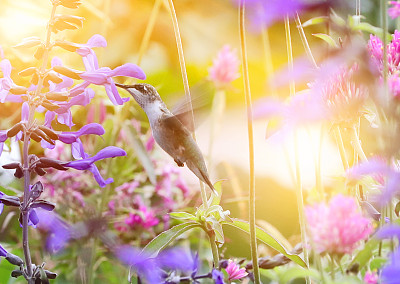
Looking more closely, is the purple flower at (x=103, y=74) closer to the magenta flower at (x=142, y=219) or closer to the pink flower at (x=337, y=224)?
the pink flower at (x=337, y=224)

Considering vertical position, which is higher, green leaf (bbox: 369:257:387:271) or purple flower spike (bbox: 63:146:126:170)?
purple flower spike (bbox: 63:146:126:170)

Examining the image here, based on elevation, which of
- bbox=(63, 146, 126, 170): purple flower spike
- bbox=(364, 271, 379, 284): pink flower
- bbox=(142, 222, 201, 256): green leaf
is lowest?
bbox=(364, 271, 379, 284): pink flower

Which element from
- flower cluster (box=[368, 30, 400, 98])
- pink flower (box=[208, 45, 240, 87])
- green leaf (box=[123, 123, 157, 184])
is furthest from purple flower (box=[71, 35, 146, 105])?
pink flower (box=[208, 45, 240, 87])

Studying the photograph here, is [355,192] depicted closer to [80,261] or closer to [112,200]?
[80,261]

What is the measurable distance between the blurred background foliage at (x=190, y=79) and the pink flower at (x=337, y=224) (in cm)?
12

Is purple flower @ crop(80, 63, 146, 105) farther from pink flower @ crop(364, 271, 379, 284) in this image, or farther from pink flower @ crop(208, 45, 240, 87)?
pink flower @ crop(208, 45, 240, 87)

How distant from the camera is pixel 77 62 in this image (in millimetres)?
1928

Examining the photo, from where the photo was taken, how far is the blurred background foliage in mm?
1152

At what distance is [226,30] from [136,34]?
42cm

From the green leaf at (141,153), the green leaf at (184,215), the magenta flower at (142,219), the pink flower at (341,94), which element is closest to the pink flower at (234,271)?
the green leaf at (184,215)

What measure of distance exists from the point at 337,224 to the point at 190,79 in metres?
1.63

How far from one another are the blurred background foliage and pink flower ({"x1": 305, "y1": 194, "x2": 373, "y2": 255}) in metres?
0.12

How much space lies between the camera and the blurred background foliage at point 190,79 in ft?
3.78

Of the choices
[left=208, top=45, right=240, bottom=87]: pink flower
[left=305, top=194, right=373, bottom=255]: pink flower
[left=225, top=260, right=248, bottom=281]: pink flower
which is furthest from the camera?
[left=208, top=45, right=240, bottom=87]: pink flower
